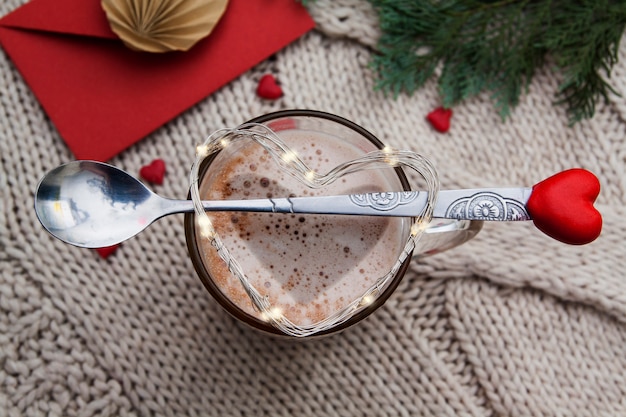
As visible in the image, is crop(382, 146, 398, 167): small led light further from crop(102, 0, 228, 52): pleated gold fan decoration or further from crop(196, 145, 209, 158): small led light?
crop(102, 0, 228, 52): pleated gold fan decoration

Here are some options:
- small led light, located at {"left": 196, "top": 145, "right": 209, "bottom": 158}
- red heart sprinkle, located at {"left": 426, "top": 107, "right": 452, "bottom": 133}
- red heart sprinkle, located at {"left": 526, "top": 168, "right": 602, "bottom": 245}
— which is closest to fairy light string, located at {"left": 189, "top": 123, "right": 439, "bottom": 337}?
small led light, located at {"left": 196, "top": 145, "right": 209, "bottom": 158}

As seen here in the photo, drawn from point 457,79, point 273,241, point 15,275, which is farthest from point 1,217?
point 457,79

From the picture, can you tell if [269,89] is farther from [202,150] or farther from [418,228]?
[418,228]

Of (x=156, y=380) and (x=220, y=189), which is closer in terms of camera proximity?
(x=220, y=189)

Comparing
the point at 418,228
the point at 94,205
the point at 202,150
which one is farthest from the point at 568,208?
the point at 94,205

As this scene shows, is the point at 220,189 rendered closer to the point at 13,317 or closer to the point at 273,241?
the point at 273,241

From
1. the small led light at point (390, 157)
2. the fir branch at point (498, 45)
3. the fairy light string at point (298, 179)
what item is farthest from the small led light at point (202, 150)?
the fir branch at point (498, 45)

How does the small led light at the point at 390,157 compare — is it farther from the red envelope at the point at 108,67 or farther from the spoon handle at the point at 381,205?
the red envelope at the point at 108,67
